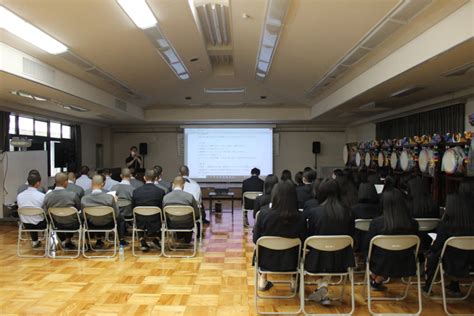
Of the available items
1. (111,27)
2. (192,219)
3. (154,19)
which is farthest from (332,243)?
(111,27)

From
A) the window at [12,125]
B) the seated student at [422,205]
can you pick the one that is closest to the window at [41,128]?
the window at [12,125]

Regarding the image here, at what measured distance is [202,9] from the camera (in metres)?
4.45

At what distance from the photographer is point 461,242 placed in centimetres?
305

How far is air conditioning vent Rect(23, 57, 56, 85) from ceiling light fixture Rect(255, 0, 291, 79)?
126 inches

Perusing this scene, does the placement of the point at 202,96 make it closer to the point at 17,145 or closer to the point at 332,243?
the point at 17,145

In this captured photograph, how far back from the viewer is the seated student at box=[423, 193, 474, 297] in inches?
123

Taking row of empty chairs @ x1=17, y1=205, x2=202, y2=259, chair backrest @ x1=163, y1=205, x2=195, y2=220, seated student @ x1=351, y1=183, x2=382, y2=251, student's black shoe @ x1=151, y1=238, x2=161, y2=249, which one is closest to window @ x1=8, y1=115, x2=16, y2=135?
row of empty chairs @ x1=17, y1=205, x2=202, y2=259

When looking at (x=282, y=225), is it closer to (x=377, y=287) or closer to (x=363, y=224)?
(x=363, y=224)

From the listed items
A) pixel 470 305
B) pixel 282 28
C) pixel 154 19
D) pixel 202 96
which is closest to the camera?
pixel 470 305

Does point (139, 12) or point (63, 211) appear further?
point (63, 211)

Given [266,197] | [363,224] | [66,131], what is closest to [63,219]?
[266,197]

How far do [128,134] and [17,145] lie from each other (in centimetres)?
530

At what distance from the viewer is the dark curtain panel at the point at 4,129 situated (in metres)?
7.12

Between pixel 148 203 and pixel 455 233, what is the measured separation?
3.80m
